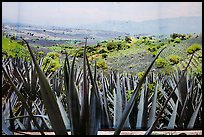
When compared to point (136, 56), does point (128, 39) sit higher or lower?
higher

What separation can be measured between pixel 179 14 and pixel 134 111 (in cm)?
96

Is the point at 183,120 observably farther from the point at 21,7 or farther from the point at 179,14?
the point at 21,7

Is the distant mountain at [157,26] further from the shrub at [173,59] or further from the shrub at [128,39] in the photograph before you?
the shrub at [173,59]

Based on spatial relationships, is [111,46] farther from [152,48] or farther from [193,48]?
[193,48]

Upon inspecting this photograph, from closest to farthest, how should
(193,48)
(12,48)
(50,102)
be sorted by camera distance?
(50,102)
(12,48)
(193,48)

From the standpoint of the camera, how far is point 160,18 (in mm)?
2934

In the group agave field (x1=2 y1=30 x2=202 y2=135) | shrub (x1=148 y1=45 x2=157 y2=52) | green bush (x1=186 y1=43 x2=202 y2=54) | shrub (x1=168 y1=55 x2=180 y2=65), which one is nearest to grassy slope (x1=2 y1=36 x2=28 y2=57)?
agave field (x1=2 y1=30 x2=202 y2=135)

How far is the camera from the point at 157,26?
2.92 meters

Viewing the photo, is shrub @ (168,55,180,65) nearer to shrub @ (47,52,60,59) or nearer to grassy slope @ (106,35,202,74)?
grassy slope @ (106,35,202,74)

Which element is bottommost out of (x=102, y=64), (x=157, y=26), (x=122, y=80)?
(x=122, y=80)

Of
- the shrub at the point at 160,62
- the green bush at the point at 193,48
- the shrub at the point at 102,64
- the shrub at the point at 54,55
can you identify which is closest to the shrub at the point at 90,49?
the shrub at the point at 102,64

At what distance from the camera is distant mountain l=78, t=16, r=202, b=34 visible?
9.50ft

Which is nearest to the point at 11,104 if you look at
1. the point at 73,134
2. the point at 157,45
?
the point at 73,134

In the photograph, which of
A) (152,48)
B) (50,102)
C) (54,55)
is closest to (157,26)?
(152,48)
